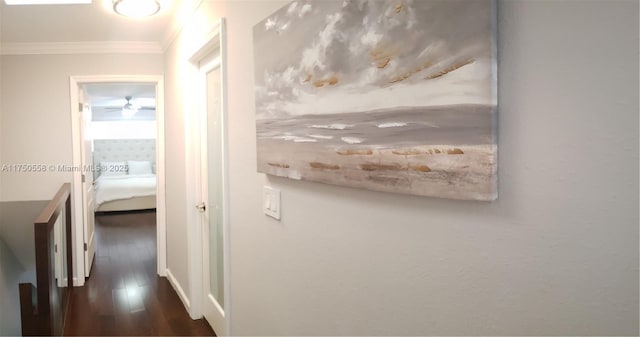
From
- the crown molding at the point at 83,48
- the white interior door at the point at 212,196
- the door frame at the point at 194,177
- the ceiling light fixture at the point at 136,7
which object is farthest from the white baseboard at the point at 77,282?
the ceiling light fixture at the point at 136,7

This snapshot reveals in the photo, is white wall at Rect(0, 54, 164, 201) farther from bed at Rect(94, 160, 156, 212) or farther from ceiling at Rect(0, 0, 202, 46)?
bed at Rect(94, 160, 156, 212)

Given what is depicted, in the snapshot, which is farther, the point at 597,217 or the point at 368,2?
the point at 368,2

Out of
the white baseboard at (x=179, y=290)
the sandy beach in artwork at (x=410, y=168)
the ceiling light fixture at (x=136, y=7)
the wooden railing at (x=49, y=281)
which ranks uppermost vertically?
the ceiling light fixture at (x=136, y=7)

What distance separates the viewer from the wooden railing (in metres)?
2.03

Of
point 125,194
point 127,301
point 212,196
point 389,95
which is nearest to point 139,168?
point 125,194

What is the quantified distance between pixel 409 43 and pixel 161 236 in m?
3.53

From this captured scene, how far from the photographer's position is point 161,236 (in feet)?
12.4

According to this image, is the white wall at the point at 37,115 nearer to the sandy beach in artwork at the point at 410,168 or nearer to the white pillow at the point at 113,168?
the sandy beach in artwork at the point at 410,168

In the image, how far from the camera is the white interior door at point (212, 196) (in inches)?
95.3

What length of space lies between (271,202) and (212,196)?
3.82 ft

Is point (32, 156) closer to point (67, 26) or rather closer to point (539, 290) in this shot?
point (67, 26)

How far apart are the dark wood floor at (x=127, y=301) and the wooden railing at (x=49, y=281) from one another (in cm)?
19

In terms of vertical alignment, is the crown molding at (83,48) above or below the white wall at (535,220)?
above

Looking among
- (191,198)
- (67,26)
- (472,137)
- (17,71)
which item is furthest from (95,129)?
(472,137)
